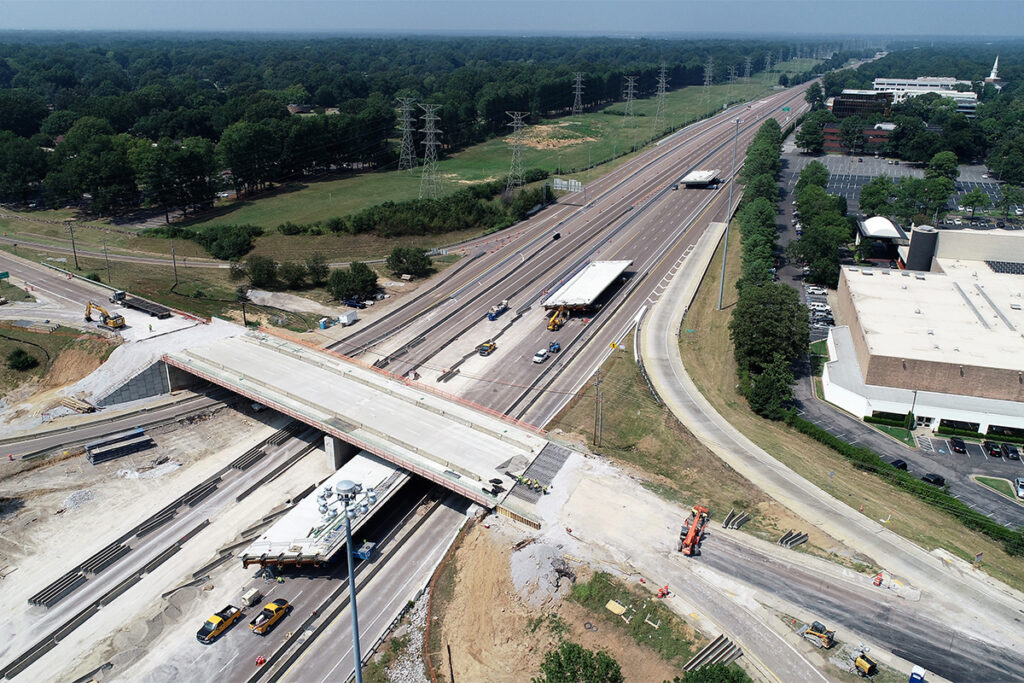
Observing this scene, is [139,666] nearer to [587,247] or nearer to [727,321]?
[727,321]

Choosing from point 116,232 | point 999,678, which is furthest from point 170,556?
point 116,232

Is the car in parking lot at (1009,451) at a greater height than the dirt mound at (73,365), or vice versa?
the dirt mound at (73,365)

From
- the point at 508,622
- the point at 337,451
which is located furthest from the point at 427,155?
the point at 508,622

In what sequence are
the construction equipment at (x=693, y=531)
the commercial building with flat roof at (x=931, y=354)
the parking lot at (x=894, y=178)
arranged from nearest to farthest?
the construction equipment at (x=693, y=531) < the commercial building with flat roof at (x=931, y=354) < the parking lot at (x=894, y=178)

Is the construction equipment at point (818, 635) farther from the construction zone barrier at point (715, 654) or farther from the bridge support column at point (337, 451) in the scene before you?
the bridge support column at point (337, 451)

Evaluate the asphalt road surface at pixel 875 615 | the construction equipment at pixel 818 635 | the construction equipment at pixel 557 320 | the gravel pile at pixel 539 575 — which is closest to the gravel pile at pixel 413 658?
the gravel pile at pixel 539 575

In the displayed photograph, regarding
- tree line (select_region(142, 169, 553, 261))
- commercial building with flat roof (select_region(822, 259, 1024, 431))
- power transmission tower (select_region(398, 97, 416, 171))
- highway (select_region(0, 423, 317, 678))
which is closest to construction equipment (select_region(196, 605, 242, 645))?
highway (select_region(0, 423, 317, 678))

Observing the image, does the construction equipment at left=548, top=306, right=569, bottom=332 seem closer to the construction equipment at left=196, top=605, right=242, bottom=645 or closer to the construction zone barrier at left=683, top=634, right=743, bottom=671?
the construction zone barrier at left=683, top=634, right=743, bottom=671
